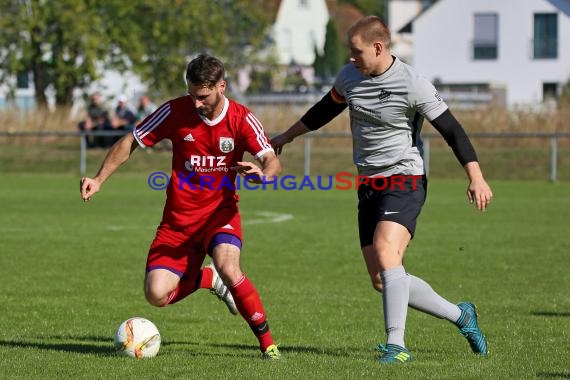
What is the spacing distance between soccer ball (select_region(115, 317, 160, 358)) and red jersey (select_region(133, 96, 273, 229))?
2.22 feet

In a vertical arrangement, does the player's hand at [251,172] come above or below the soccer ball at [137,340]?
above

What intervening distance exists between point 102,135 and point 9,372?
2382 centimetres

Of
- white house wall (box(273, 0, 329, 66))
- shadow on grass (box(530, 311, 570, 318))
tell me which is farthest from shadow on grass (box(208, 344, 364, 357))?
white house wall (box(273, 0, 329, 66))

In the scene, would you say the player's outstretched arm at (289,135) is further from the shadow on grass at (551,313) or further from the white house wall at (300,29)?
the white house wall at (300,29)

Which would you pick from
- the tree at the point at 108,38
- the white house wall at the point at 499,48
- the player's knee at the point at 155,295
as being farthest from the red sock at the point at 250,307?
the white house wall at the point at 499,48

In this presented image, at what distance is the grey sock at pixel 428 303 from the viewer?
7.23m

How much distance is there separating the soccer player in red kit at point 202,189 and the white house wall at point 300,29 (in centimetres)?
8117

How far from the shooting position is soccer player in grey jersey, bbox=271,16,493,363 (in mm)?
6938

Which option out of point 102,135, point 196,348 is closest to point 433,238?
point 196,348

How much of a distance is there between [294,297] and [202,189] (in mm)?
3261

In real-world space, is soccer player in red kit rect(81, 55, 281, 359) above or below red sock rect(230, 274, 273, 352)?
above

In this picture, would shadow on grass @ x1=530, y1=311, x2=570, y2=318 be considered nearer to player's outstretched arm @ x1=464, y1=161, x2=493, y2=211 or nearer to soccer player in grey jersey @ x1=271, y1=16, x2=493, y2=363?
soccer player in grey jersey @ x1=271, y1=16, x2=493, y2=363

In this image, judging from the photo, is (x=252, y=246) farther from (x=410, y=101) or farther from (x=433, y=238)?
(x=410, y=101)

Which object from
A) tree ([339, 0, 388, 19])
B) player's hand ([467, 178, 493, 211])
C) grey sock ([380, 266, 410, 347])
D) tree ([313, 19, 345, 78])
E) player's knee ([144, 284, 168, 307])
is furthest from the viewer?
tree ([339, 0, 388, 19])
